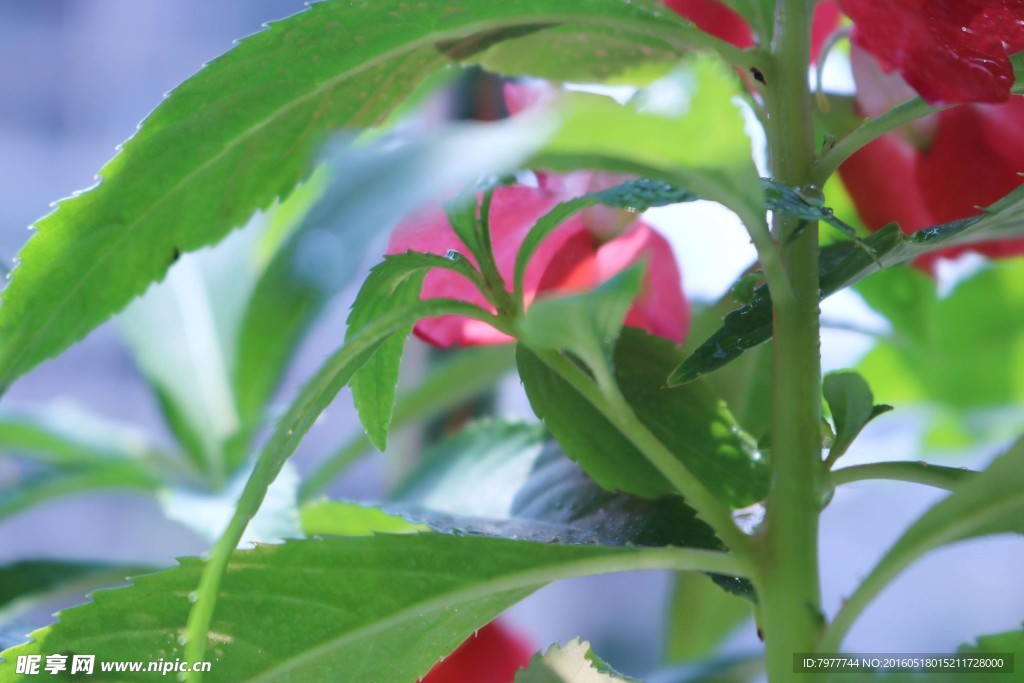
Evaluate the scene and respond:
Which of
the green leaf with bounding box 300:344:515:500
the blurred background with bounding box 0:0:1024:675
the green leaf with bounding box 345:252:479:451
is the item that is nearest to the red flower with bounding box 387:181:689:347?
the green leaf with bounding box 345:252:479:451

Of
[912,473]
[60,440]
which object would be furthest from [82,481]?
[912,473]

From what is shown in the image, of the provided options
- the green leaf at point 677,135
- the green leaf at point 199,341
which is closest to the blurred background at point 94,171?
the green leaf at point 199,341

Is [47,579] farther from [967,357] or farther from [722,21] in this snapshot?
[967,357]

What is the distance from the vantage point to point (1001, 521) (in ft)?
0.67

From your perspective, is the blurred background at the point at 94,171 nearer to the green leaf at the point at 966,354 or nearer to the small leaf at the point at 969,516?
the green leaf at the point at 966,354

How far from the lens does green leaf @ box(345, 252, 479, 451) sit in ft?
0.72

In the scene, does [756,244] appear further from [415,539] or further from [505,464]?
[505,464]

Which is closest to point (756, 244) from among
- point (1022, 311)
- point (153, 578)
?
point (153, 578)

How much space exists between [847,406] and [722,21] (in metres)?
0.16

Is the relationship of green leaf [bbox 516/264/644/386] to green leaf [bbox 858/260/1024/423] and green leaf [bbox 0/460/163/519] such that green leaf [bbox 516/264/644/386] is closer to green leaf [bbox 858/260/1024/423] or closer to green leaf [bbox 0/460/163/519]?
green leaf [bbox 858/260/1024/423]

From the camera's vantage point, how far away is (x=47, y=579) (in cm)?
43

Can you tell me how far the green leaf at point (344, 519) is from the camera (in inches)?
13.5

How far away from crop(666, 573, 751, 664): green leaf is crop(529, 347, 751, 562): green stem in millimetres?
310

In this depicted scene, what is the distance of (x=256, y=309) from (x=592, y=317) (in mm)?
466
